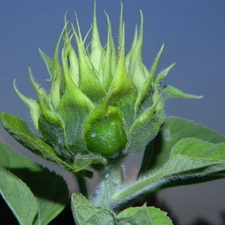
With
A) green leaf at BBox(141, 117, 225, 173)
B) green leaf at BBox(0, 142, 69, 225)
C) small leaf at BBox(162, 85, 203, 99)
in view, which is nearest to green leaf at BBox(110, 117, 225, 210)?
green leaf at BBox(141, 117, 225, 173)

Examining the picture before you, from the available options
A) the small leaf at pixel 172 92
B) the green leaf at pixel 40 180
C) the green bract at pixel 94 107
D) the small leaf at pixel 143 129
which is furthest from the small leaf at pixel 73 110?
the green leaf at pixel 40 180

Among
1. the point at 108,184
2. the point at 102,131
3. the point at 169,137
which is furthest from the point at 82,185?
the point at 169,137

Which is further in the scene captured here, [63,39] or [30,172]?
[30,172]

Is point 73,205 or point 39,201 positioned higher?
point 73,205

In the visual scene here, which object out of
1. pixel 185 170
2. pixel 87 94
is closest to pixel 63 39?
pixel 87 94

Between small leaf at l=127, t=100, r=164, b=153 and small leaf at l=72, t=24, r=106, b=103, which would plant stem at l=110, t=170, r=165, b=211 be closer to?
small leaf at l=127, t=100, r=164, b=153

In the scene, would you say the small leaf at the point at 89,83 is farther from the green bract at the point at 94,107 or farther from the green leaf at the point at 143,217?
the green leaf at the point at 143,217

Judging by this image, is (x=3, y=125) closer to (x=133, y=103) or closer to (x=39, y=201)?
(x=133, y=103)
